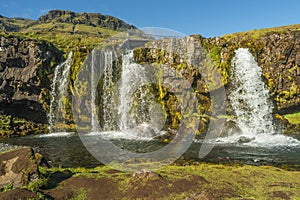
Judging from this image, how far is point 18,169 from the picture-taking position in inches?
547

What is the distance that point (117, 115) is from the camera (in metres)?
42.0

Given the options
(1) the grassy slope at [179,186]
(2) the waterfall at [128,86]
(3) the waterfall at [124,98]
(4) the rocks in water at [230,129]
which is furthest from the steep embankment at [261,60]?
(1) the grassy slope at [179,186]

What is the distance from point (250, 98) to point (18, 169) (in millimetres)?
32486

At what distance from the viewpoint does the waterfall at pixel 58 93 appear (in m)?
45.1

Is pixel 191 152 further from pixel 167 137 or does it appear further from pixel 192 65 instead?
pixel 192 65

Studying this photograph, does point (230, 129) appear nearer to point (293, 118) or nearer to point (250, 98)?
point (250, 98)

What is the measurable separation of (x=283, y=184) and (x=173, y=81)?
1094 inches

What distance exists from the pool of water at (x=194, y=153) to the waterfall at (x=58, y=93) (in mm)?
12050

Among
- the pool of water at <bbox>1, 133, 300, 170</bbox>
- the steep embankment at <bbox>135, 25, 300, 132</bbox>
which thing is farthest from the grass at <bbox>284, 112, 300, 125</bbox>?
the pool of water at <bbox>1, 133, 300, 170</bbox>

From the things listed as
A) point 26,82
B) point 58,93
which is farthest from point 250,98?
point 26,82

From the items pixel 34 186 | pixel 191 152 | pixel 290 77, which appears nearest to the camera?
pixel 34 186

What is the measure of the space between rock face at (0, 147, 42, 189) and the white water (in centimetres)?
2729

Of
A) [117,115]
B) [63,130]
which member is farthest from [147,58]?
[63,130]

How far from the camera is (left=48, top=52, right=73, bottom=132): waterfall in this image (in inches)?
1777
